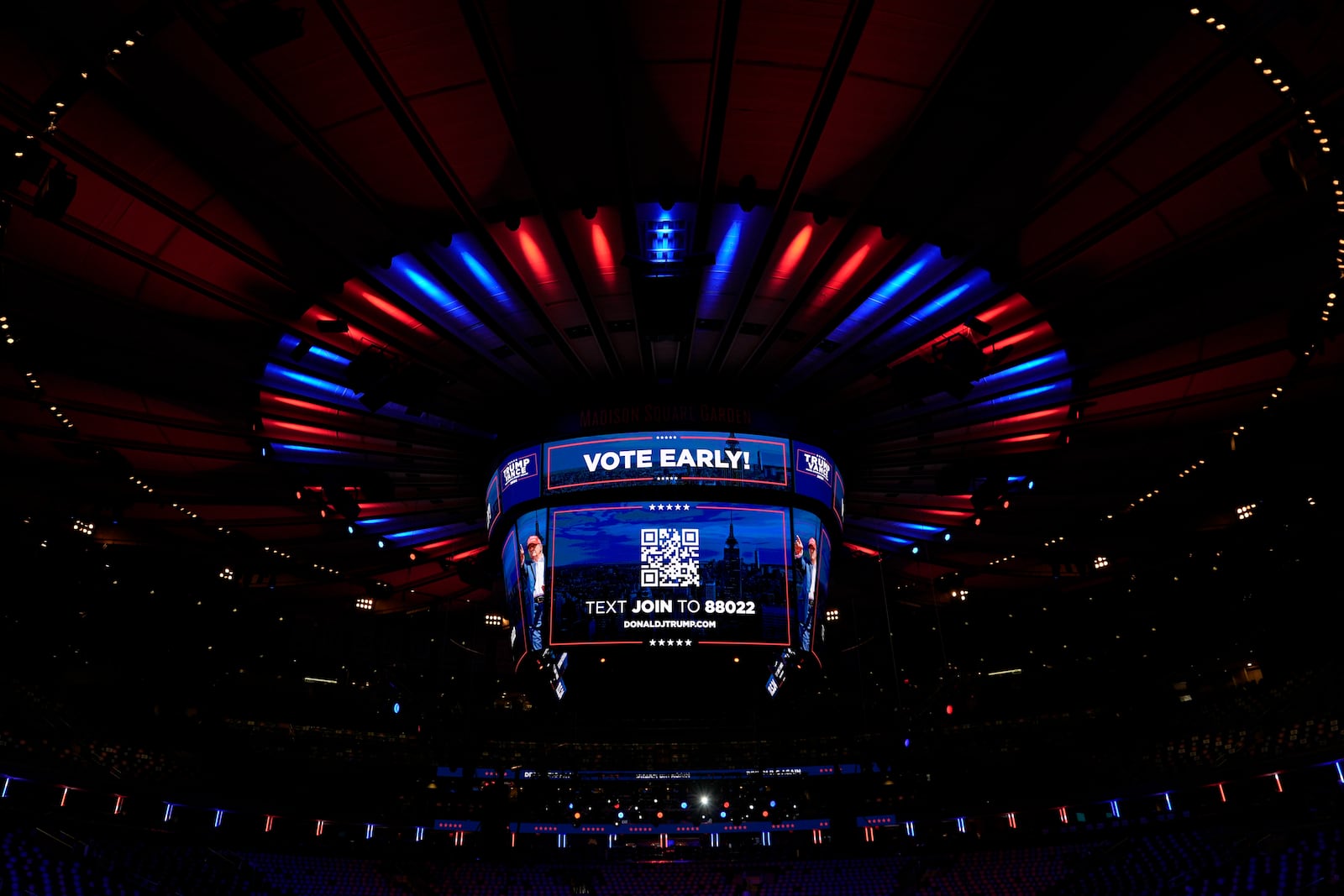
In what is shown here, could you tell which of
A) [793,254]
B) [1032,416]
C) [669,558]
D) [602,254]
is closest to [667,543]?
[669,558]

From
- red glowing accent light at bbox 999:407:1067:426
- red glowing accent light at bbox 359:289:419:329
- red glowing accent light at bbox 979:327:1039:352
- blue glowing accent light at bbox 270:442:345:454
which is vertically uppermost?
red glowing accent light at bbox 359:289:419:329

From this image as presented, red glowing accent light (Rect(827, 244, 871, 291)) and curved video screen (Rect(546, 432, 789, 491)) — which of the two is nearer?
red glowing accent light (Rect(827, 244, 871, 291))

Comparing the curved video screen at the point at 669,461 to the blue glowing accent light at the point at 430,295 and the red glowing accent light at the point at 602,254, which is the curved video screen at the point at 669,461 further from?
the red glowing accent light at the point at 602,254

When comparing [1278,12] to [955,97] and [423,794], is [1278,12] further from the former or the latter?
[423,794]

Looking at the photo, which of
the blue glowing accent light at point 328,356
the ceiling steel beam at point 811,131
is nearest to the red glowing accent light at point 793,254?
the ceiling steel beam at point 811,131

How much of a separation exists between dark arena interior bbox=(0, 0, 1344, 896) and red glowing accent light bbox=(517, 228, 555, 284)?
0.28 feet

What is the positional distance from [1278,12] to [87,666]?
1854 inches

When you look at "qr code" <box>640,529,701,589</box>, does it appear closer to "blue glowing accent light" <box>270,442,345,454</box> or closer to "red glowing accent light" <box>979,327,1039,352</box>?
"red glowing accent light" <box>979,327,1039,352</box>

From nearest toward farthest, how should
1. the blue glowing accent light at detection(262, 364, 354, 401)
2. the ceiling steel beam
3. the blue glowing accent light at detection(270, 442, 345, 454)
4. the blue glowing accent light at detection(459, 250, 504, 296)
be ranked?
the ceiling steel beam → the blue glowing accent light at detection(459, 250, 504, 296) → the blue glowing accent light at detection(262, 364, 354, 401) → the blue glowing accent light at detection(270, 442, 345, 454)

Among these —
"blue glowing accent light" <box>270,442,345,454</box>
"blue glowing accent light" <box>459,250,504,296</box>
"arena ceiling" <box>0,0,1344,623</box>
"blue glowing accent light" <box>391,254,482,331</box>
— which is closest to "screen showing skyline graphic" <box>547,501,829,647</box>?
"arena ceiling" <box>0,0,1344,623</box>

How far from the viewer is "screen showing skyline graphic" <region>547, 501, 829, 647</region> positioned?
56.5ft

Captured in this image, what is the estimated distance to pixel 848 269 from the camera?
14789mm

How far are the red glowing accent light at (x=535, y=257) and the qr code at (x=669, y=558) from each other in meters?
5.79

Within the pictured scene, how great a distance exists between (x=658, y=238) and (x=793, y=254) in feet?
7.60
